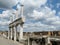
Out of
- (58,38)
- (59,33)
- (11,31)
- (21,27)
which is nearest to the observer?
(58,38)

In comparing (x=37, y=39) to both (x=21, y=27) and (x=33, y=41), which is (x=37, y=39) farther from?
(x=21, y=27)

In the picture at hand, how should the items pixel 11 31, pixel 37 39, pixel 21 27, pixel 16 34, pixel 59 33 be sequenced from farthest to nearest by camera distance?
pixel 11 31 → pixel 16 34 → pixel 21 27 → pixel 59 33 → pixel 37 39

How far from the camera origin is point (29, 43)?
15766 mm

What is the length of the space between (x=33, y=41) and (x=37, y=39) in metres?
0.39

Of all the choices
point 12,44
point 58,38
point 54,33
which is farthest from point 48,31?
point 58,38

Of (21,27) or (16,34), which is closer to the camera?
(21,27)

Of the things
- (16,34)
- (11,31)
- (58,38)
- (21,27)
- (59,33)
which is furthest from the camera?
(11,31)

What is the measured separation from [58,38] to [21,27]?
613cm

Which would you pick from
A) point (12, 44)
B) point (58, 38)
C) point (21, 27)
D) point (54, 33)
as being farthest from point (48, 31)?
point (58, 38)

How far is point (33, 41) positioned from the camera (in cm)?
1564

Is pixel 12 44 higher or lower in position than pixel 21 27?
lower

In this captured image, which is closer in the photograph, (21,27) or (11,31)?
(21,27)

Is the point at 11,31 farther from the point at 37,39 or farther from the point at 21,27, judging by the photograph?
the point at 37,39

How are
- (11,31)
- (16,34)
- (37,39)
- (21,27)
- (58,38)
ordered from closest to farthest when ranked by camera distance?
(58,38), (37,39), (21,27), (16,34), (11,31)
